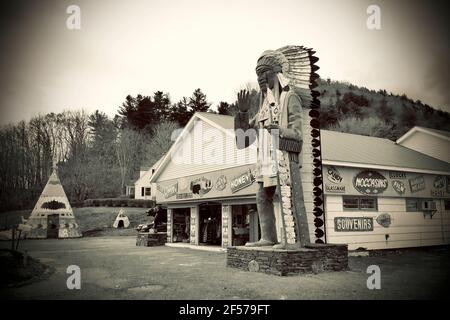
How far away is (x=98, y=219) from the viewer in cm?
3659

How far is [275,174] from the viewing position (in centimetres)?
895

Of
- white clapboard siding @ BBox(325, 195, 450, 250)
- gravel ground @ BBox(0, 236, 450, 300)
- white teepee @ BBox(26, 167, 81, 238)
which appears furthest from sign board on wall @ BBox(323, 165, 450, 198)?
white teepee @ BBox(26, 167, 81, 238)

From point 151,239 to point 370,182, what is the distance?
11460 millimetres

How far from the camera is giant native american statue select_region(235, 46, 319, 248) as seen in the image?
8688 mm

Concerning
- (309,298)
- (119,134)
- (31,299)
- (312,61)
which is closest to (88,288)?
(31,299)

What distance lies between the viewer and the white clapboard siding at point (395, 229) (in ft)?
45.6

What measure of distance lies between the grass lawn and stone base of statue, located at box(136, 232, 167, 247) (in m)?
13.1

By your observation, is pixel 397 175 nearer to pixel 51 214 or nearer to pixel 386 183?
pixel 386 183

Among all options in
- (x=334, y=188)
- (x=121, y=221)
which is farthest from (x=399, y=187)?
(x=121, y=221)

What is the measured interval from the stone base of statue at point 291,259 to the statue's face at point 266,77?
3998mm

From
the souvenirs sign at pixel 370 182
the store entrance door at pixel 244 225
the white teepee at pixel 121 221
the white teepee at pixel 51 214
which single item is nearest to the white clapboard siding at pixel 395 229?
the souvenirs sign at pixel 370 182
